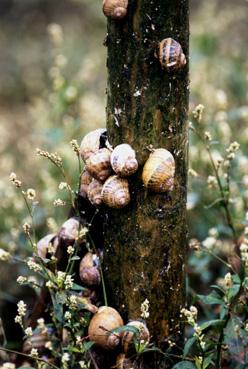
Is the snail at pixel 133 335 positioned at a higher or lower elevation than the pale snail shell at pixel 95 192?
lower

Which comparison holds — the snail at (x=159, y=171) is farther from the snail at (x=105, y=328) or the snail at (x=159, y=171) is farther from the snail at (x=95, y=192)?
the snail at (x=105, y=328)

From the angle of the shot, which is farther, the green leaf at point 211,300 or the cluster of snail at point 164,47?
the green leaf at point 211,300

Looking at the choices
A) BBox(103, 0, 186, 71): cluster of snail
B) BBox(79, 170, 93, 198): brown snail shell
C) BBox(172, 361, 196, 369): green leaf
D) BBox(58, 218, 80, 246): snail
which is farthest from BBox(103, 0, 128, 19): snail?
BBox(172, 361, 196, 369): green leaf

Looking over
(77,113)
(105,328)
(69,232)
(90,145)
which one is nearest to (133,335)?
(105,328)

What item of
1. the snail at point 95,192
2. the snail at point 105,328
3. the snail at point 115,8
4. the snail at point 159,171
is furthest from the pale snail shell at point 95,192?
the snail at point 115,8

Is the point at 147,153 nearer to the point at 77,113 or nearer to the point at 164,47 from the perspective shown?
the point at 164,47

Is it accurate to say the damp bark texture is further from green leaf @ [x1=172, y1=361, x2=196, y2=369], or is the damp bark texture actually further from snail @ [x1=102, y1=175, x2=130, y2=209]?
green leaf @ [x1=172, y1=361, x2=196, y2=369]

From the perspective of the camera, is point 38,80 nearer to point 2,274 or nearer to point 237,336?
point 2,274
